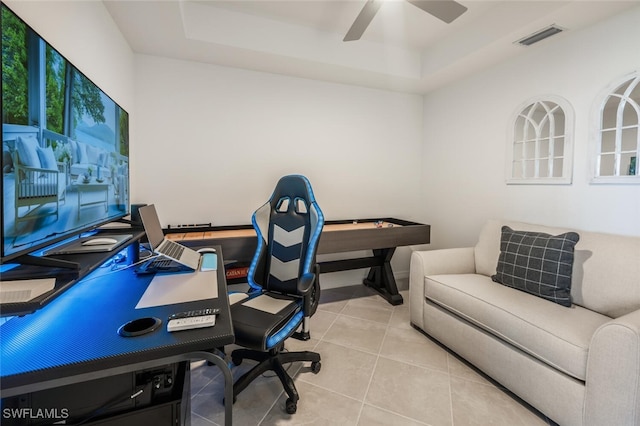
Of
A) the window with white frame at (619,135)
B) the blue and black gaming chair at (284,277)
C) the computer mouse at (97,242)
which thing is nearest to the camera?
the computer mouse at (97,242)

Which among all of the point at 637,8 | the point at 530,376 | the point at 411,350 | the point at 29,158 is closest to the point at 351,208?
the point at 411,350

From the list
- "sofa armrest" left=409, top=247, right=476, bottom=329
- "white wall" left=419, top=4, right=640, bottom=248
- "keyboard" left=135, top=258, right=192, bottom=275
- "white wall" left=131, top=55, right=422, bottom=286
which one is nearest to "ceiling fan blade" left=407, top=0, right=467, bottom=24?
"white wall" left=419, top=4, right=640, bottom=248

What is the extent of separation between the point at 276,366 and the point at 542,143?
2.87 metres

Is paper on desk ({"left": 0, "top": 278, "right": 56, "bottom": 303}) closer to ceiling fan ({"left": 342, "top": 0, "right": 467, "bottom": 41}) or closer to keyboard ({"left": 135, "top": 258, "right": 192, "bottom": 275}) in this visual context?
keyboard ({"left": 135, "top": 258, "right": 192, "bottom": 275})

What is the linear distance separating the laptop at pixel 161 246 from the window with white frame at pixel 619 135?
2.92 m

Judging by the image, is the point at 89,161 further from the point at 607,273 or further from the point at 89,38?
the point at 607,273

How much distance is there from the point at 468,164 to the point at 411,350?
2.11 meters

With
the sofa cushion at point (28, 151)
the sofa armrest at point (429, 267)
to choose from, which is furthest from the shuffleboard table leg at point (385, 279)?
the sofa cushion at point (28, 151)

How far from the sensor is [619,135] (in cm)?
211

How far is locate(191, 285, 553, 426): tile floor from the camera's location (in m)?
1.63

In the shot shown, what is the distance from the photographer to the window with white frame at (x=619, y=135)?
2033mm

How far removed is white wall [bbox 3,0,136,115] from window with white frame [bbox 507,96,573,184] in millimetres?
3343

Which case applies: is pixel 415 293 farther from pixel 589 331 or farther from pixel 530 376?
pixel 589 331

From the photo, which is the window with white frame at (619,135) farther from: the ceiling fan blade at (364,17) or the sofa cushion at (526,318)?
the ceiling fan blade at (364,17)
